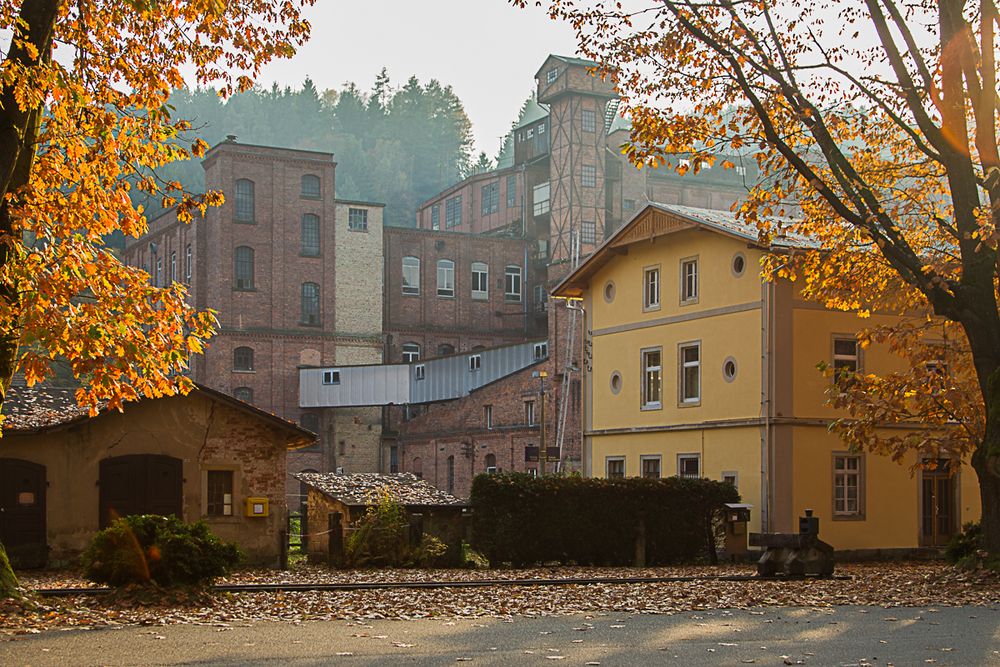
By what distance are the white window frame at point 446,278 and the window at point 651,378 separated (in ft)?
Result: 132

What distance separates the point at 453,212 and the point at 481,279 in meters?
14.0

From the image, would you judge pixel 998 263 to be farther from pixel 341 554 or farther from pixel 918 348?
pixel 341 554

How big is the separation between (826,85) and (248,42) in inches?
423

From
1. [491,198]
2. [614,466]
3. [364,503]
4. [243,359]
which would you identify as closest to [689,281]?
[614,466]

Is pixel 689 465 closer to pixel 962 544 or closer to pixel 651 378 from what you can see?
pixel 651 378

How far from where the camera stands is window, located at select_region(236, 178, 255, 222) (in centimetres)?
6819

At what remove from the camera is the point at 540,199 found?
78.5 m

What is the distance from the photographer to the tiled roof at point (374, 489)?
29.8 m

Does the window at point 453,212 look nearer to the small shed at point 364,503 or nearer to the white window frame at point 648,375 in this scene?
the white window frame at point 648,375

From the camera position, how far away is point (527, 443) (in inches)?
2208

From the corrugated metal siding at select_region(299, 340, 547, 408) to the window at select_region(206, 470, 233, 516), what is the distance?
36.3 meters

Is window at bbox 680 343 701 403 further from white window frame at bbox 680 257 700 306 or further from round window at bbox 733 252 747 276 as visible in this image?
round window at bbox 733 252 747 276

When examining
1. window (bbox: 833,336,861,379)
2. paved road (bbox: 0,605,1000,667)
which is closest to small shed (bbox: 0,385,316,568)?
window (bbox: 833,336,861,379)

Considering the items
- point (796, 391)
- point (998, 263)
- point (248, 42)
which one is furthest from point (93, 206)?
point (796, 391)
